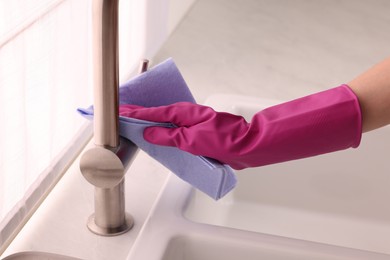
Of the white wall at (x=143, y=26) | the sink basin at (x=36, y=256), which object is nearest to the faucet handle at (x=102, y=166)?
the sink basin at (x=36, y=256)

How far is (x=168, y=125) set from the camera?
2.81 feet

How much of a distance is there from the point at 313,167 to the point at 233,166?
18.5 inches

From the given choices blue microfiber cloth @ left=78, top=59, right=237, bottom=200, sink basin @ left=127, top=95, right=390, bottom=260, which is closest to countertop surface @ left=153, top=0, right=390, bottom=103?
sink basin @ left=127, top=95, right=390, bottom=260

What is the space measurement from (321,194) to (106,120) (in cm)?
64

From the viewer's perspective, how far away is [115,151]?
2.69 ft

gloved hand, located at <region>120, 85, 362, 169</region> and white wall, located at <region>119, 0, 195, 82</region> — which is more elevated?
gloved hand, located at <region>120, 85, 362, 169</region>

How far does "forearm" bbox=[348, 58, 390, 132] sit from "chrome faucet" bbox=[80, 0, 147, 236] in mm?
295

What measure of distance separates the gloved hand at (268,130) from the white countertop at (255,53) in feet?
0.61

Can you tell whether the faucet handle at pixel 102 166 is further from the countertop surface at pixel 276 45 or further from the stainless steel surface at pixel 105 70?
→ the countertop surface at pixel 276 45

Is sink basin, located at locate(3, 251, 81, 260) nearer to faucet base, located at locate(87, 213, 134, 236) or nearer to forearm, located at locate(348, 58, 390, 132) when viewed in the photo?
faucet base, located at locate(87, 213, 134, 236)

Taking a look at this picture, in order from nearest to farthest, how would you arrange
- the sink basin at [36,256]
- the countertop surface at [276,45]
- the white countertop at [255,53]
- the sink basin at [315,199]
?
1. the sink basin at [36,256]
2. the white countertop at [255,53]
3. the sink basin at [315,199]
4. the countertop surface at [276,45]

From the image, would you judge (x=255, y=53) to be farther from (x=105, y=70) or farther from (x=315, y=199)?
(x=105, y=70)

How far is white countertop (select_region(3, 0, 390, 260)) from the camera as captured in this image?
3.34ft

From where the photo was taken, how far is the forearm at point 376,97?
→ 810 millimetres
